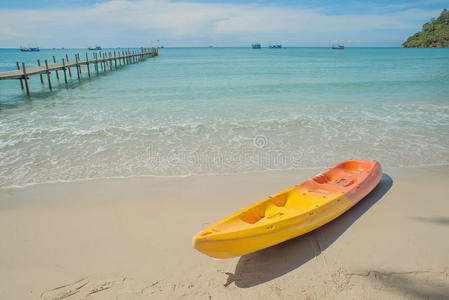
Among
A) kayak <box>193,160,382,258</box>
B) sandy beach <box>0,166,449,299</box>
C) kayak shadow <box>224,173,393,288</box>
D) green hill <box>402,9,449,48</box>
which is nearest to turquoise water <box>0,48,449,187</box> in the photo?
sandy beach <box>0,166,449,299</box>

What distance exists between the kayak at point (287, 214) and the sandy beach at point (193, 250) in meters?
0.34

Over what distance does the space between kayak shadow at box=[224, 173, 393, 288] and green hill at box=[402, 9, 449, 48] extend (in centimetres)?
15759

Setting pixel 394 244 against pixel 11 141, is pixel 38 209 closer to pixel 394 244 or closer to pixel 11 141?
pixel 11 141

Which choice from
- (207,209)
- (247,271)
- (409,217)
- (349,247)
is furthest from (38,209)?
(409,217)

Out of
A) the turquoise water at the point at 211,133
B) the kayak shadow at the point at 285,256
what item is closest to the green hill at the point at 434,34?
the turquoise water at the point at 211,133

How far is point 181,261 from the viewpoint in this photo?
3818 mm

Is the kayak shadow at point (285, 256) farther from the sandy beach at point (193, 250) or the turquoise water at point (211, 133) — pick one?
the turquoise water at point (211, 133)

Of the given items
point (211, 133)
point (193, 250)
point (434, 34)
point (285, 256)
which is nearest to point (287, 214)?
point (285, 256)

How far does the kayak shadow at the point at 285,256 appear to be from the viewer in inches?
138

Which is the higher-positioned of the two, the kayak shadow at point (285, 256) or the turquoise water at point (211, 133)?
the turquoise water at point (211, 133)

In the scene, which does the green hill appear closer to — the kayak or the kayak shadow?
the kayak

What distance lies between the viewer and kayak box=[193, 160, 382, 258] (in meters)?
3.32

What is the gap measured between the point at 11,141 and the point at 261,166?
8290 mm

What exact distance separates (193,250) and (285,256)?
1.30 metres
